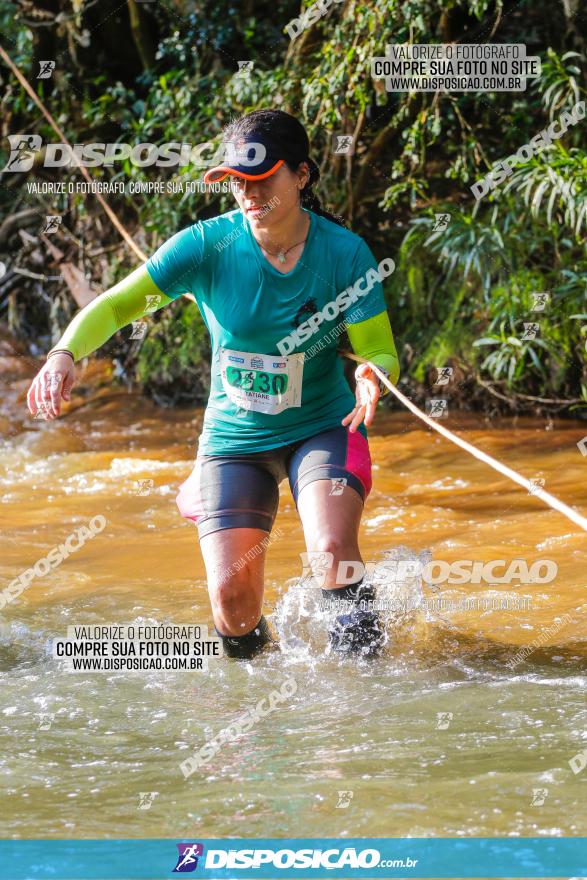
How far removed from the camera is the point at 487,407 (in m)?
6.89

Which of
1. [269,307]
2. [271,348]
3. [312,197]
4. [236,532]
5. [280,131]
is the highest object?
[280,131]

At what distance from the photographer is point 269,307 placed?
3.07 m

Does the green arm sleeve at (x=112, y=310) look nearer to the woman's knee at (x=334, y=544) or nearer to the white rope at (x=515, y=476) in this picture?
the white rope at (x=515, y=476)

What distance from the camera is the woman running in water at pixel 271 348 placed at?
9.85ft

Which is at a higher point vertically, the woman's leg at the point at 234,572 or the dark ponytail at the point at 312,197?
the dark ponytail at the point at 312,197

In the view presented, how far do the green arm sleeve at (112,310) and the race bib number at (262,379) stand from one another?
255 millimetres

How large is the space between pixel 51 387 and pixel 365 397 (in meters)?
0.80

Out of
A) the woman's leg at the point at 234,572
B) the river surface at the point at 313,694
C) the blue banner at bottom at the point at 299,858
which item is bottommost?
the blue banner at bottom at the point at 299,858

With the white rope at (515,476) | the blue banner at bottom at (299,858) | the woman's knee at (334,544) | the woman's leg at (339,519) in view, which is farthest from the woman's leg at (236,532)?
the blue banner at bottom at (299,858)

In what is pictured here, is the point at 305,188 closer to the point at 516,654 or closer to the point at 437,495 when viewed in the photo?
the point at 516,654

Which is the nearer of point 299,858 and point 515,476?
point 299,858

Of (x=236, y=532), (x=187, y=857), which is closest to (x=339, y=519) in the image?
(x=236, y=532)

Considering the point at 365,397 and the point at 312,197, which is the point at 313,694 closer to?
the point at 365,397

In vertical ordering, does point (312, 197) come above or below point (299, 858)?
above
